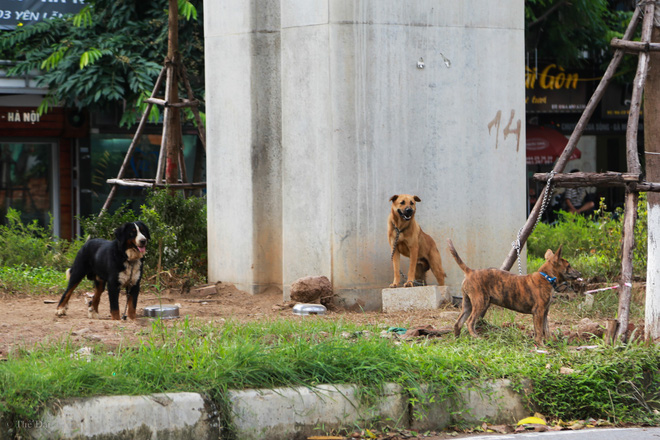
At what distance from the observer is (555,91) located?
22.9m

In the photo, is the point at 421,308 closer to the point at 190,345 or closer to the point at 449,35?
the point at 449,35

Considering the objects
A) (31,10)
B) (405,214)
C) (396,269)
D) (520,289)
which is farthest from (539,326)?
(31,10)

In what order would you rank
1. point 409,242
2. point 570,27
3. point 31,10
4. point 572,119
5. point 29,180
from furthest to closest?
point 572,119
point 570,27
point 29,180
point 31,10
point 409,242

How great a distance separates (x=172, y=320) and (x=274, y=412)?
3.54m

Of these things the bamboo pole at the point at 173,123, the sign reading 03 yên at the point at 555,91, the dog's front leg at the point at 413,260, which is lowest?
the dog's front leg at the point at 413,260

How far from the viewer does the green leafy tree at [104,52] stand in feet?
55.8

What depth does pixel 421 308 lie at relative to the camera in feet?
30.7

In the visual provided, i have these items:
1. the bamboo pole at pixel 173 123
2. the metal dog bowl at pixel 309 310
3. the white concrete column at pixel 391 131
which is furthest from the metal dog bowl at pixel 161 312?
the bamboo pole at pixel 173 123

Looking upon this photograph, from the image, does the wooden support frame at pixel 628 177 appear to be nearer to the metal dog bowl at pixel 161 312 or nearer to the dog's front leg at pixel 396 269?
the dog's front leg at pixel 396 269

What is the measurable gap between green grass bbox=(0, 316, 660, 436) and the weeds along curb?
2.7 inches

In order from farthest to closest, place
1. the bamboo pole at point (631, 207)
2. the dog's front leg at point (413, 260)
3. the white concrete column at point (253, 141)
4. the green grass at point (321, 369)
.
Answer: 1. the white concrete column at point (253, 141)
2. the dog's front leg at point (413, 260)
3. the bamboo pole at point (631, 207)
4. the green grass at point (321, 369)

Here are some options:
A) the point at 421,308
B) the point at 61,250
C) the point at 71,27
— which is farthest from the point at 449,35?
the point at 71,27

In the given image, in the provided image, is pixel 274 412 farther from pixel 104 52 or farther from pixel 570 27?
pixel 570 27

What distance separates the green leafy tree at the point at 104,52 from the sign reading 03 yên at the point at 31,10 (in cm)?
34
